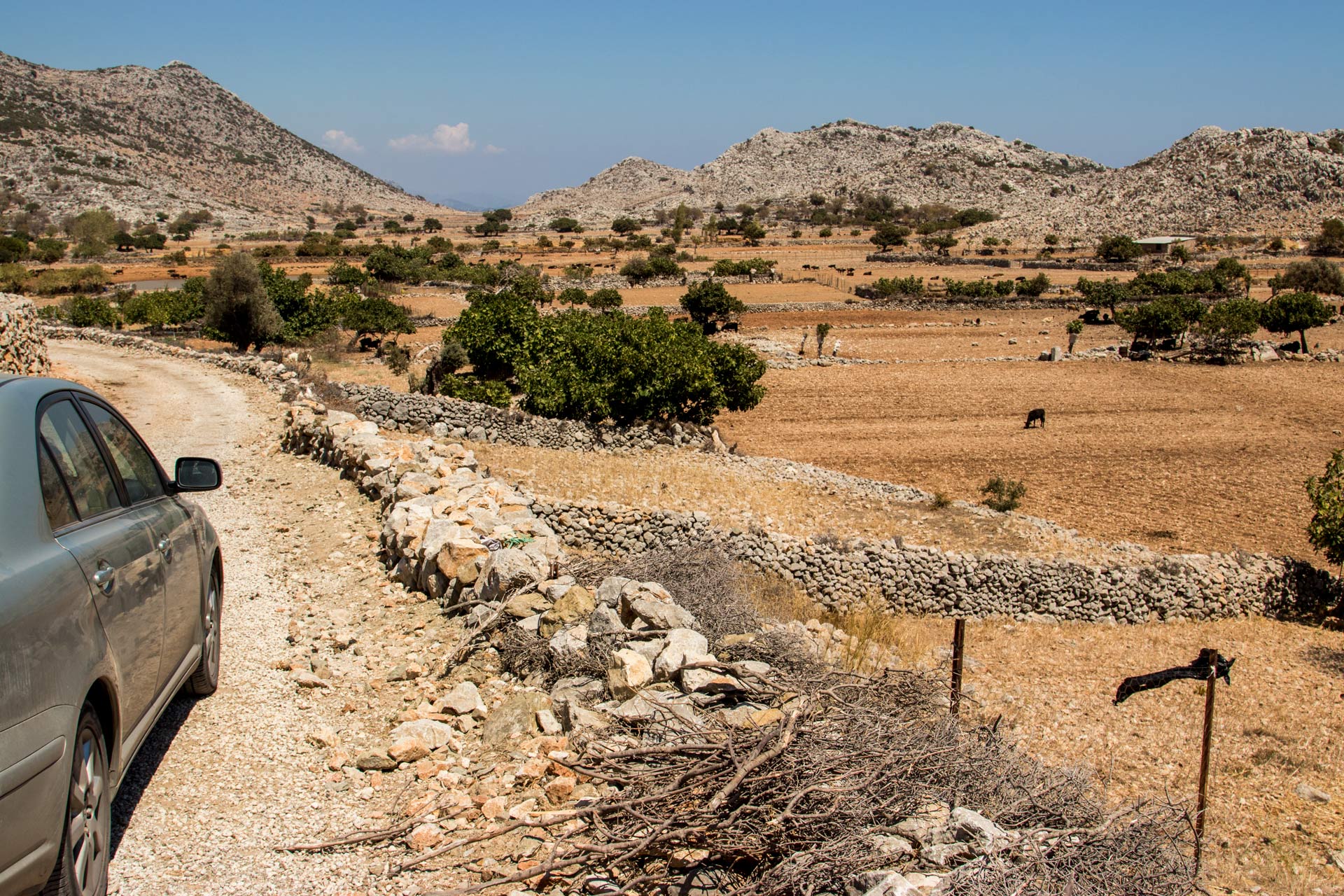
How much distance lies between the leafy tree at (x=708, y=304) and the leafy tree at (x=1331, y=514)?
91.8 ft

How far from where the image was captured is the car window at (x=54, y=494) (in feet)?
10.7

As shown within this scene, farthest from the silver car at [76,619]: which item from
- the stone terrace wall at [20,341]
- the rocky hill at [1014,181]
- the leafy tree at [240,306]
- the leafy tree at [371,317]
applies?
the rocky hill at [1014,181]

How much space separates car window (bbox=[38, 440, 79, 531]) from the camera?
3.26 meters

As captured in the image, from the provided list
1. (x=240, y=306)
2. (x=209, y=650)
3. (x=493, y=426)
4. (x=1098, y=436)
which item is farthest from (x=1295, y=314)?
(x=209, y=650)

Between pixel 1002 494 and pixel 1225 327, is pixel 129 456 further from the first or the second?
pixel 1225 327

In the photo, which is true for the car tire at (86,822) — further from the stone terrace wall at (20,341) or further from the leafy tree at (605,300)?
the leafy tree at (605,300)

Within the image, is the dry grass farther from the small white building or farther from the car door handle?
the small white building

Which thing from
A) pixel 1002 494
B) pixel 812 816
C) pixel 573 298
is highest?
pixel 573 298

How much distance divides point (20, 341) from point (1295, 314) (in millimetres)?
45113

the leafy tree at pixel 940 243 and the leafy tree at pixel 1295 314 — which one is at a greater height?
the leafy tree at pixel 940 243

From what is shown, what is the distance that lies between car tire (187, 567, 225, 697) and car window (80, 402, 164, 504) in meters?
0.80

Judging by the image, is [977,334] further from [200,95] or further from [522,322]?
[200,95]

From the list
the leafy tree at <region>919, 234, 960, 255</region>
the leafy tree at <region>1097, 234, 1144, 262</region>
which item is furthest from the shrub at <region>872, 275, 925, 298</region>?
the leafy tree at <region>1097, 234, 1144, 262</region>

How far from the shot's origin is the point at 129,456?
444 centimetres
